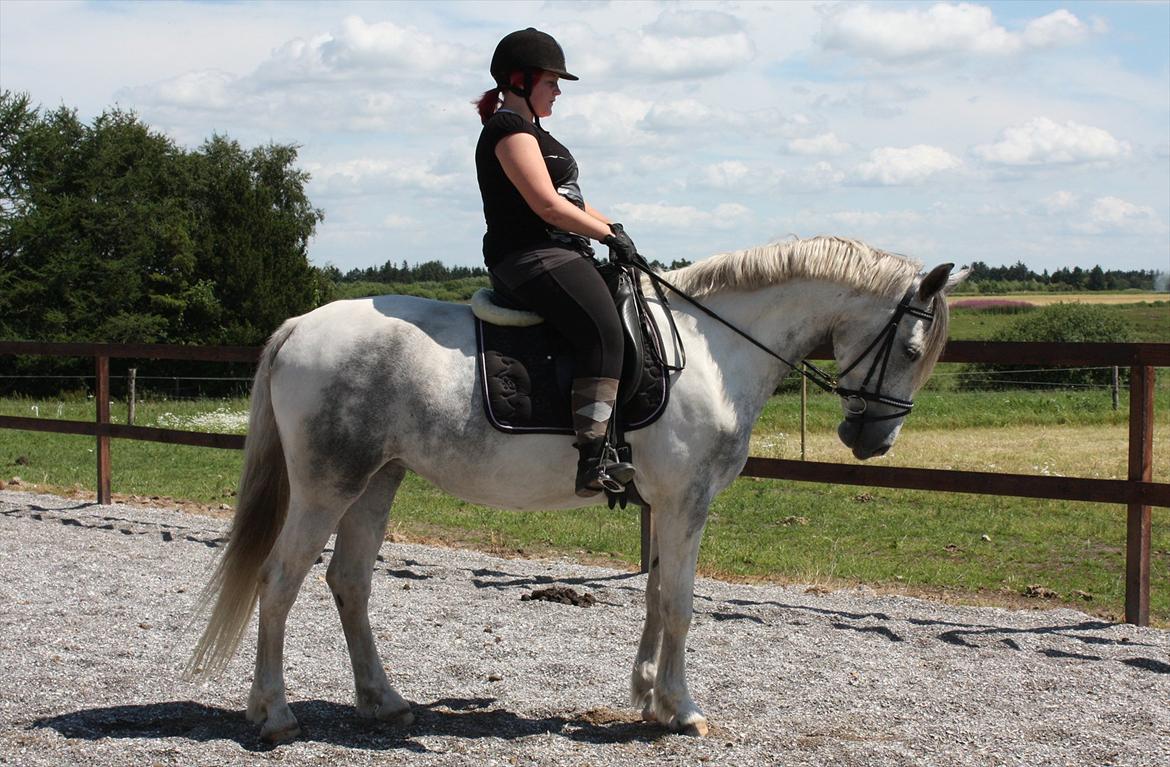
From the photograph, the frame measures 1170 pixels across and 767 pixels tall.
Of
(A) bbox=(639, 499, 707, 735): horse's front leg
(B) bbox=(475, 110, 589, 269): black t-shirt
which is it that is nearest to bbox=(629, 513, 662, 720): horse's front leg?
(A) bbox=(639, 499, 707, 735): horse's front leg

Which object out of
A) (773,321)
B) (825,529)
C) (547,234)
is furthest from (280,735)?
(825,529)

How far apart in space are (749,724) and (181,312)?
126 ft

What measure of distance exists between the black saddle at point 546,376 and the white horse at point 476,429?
2.6 inches

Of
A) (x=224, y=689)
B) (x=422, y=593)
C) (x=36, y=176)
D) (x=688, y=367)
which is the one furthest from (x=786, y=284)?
(x=36, y=176)

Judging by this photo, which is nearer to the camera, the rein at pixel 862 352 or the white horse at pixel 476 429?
the white horse at pixel 476 429

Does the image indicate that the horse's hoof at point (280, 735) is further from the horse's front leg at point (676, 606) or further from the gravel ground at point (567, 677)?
the horse's front leg at point (676, 606)

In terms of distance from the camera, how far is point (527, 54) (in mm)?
4469

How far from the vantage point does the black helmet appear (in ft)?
14.7

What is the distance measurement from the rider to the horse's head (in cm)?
106

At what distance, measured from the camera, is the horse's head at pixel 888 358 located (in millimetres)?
4672

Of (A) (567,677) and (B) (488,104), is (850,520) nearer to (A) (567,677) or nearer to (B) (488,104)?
(A) (567,677)

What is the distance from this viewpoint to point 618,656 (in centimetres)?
583

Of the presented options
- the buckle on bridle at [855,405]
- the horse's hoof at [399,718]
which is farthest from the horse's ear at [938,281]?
the horse's hoof at [399,718]

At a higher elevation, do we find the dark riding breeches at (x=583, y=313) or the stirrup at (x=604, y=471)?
the dark riding breeches at (x=583, y=313)
